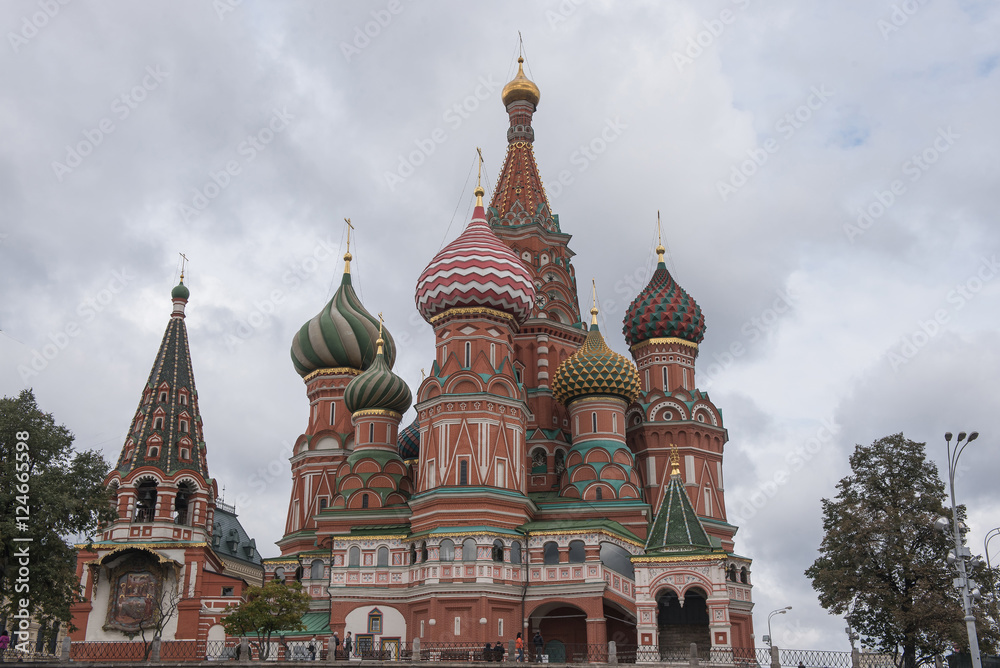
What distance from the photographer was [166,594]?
3591 centimetres

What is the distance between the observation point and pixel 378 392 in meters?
41.3

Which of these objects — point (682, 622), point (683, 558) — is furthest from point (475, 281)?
point (682, 622)

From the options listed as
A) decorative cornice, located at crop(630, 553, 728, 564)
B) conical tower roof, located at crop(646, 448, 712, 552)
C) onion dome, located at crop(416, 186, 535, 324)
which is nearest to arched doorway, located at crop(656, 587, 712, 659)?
decorative cornice, located at crop(630, 553, 728, 564)

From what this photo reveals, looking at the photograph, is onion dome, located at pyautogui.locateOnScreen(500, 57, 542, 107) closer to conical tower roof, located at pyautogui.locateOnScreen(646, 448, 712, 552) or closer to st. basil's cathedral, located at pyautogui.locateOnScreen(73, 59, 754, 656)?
st. basil's cathedral, located at pyautogui.locateOnScreen(73, 59, 754, 656)

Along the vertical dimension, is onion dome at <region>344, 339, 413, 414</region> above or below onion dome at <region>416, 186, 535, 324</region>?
below

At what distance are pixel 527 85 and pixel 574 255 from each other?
344 inches

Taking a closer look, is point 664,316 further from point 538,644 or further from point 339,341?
point 538,644

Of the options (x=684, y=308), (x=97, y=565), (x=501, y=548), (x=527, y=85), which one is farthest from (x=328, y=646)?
(x=527, y=85)

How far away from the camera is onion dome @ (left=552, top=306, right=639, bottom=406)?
1528 inches

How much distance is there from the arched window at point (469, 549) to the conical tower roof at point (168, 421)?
11.3 m

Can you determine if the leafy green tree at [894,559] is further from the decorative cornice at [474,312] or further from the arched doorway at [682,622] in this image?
the decorative cornice at [474,312]

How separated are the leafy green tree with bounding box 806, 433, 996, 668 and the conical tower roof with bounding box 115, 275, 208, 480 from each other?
76.1 feet

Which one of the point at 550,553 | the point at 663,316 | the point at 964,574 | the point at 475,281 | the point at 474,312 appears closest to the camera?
the point at 964,574

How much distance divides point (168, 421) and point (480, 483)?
42.4 feet
